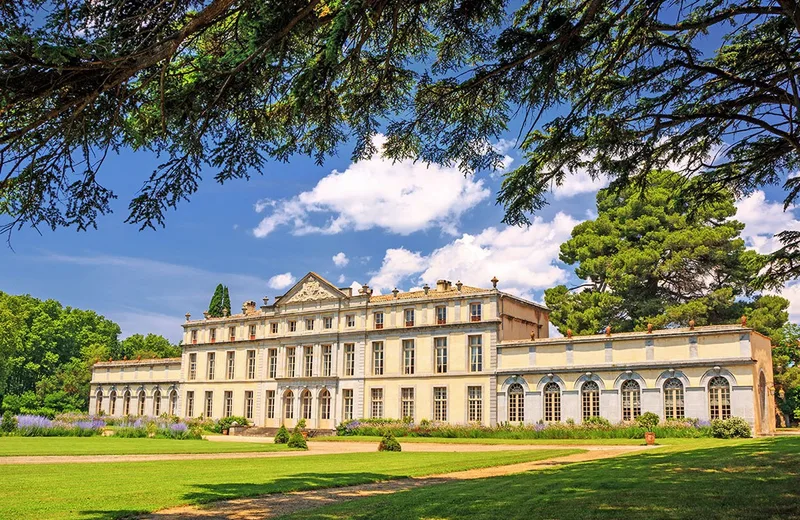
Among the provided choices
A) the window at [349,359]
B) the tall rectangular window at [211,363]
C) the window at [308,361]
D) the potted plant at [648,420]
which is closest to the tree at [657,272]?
the potted plant at [648,420]

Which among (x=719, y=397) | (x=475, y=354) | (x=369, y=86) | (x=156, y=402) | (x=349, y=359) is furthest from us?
(x=156, y=402)

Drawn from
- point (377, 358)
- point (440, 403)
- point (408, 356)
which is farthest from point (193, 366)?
point (440, 403)

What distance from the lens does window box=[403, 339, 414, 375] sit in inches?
1564

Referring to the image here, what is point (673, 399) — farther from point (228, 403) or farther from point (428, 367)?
point (228, 403)

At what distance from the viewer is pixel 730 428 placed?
26203mm

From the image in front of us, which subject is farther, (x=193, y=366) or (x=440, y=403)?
(x=193, y=366)

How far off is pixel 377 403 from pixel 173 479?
2816 centimetres

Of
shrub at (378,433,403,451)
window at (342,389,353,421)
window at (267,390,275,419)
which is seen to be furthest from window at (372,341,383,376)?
shrub at (378,433,403,451)

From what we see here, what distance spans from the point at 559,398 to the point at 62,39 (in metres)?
30.8

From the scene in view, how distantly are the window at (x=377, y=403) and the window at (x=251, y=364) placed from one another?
1003 centimetres

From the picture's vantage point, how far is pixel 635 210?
40.6 m

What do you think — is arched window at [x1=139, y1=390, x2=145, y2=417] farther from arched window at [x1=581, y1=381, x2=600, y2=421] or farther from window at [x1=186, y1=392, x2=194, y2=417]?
arched window at [x1=581, y1=381, x2=600, y2=421]

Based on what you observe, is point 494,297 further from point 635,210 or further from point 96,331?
point 96,331

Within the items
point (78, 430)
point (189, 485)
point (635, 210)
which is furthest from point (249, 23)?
point (635, 210)
